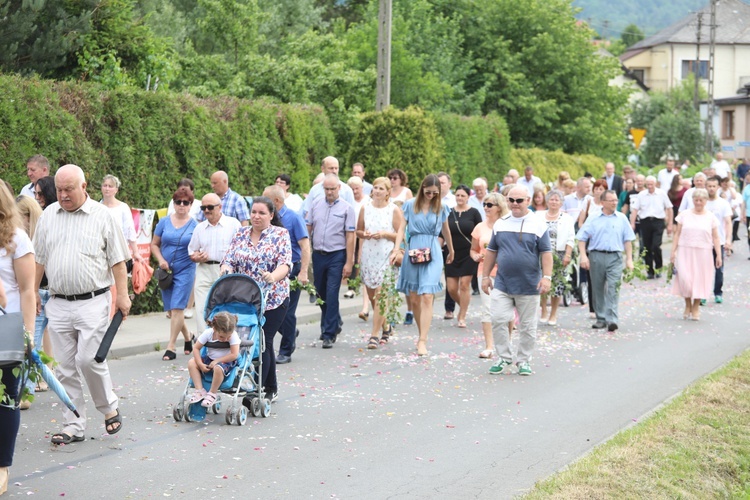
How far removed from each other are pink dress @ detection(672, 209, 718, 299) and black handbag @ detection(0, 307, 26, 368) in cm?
1222

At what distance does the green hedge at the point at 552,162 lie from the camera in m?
37.4

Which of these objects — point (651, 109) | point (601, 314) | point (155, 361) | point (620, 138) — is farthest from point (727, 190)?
point (651, 109)

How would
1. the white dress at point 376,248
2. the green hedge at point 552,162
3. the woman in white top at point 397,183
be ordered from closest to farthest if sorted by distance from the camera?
the white dress at point 376,248, the woman in white top at point 397,183, the green hedge at point 552,162

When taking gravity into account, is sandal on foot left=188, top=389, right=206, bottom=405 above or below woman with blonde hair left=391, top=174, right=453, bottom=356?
below

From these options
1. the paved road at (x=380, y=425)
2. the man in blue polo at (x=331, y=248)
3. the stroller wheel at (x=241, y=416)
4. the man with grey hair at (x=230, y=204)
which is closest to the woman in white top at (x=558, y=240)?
the paved road at (x=380, y=425)

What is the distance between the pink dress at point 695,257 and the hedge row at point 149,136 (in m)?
7.12

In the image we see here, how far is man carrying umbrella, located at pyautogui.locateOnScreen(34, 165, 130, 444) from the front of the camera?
8344 millimetres

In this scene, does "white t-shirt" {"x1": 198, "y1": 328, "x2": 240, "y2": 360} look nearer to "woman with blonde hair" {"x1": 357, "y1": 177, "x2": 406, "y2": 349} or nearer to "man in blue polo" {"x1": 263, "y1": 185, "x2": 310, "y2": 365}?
"man in blue polo" {"x1": 263, "y1": 185, "x2": 310, "y2": 365}

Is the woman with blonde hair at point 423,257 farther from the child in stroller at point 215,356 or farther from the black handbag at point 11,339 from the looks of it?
the black handbag at point 11,339

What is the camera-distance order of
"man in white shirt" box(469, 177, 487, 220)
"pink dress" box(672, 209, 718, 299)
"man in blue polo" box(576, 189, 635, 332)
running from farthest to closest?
"man in white shirt" box(469, 177, 487, 220) < "pink dress" box(672, 209, 718, 299) < "man in blue polo" box(576, 189, 635, 332)

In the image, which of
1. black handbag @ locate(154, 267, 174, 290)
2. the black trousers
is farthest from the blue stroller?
the black trousers

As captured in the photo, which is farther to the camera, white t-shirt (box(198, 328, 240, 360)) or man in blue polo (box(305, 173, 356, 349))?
man in blue polo (box(305, 173, 356, 349))

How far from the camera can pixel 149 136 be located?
54.7 feet

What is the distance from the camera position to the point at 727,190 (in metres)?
26.5
